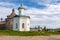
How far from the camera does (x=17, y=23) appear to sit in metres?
58.1

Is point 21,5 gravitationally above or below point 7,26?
above

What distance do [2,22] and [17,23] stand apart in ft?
76.2

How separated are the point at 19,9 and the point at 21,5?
1.78m

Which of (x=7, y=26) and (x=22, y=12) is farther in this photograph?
(x=7, y=26)

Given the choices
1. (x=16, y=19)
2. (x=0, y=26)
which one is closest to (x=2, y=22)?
(x=0, y=26)

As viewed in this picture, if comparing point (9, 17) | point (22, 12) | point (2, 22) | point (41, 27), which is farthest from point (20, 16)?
point (2, 22)

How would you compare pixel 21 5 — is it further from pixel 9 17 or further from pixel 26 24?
Result: pixel 9 17

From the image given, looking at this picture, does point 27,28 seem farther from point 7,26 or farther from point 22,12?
point 7,26

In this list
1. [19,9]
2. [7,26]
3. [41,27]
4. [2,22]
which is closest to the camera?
[19,9]

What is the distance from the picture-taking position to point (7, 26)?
244 ft

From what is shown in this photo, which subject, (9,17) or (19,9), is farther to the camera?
(9,17)

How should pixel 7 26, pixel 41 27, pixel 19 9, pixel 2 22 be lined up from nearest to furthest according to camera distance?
pixel 19 9 < pixel 41 27 < pixel 7 26 < pixel 2 22

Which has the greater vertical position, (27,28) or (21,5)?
(21,5)

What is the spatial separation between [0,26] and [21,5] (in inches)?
829
